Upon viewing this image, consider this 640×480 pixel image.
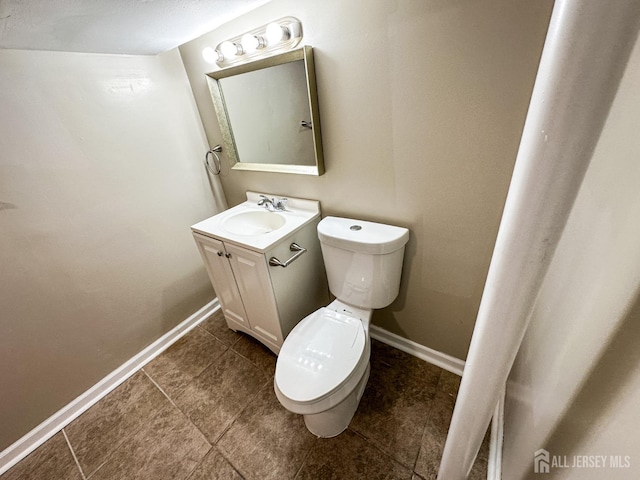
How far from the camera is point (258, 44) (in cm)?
114

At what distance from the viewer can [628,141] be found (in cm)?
43

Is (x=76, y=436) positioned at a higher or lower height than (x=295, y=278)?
lower

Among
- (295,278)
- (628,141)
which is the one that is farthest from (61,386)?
(628,141)

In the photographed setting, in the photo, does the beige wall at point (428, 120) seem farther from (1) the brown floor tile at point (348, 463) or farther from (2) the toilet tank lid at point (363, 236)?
(1) the brown floor tile at point (348, 463)

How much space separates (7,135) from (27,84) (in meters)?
0.23

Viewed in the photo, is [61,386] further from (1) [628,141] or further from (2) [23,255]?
(1) [628,141]

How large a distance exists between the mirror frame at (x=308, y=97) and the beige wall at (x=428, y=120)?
4 centimetres

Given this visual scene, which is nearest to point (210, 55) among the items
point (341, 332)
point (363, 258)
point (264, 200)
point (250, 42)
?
point (250, 42)

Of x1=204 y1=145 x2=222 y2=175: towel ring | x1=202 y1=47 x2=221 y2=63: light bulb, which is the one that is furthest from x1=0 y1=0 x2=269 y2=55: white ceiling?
x1=204 y1=145 x2=222 y2=175: towel ring

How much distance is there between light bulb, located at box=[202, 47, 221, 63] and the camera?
1.26 metres

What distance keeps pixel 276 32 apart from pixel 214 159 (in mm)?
944

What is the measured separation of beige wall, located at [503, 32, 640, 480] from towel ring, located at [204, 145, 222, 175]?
1783 millimetres

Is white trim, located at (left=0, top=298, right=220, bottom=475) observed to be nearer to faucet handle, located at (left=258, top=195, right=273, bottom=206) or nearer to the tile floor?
the tile floor

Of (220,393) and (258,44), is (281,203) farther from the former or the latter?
(220,393)
